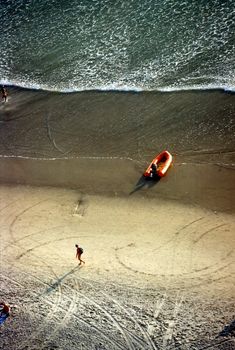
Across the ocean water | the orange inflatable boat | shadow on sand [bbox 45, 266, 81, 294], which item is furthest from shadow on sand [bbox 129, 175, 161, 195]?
the ocean water

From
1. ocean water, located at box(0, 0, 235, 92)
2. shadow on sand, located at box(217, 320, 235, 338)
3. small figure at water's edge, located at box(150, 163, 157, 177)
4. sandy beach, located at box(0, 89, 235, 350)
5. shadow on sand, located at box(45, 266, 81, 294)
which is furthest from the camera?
ocean water, located at box(0, 0, 235, 92)

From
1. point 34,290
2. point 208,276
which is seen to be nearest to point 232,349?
point 208,276

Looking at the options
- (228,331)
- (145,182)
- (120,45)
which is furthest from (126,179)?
(120,45)

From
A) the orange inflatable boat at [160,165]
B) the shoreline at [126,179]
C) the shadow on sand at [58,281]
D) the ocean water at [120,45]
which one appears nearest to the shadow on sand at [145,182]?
the shoreline at [126,179]

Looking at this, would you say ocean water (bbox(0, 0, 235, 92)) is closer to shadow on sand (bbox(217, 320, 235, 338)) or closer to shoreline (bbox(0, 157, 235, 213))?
shoreline (bbox(0, 157, 235, 213))

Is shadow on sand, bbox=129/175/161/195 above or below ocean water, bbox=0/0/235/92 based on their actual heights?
below

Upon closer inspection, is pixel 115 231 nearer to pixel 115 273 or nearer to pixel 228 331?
pixel 115 273
